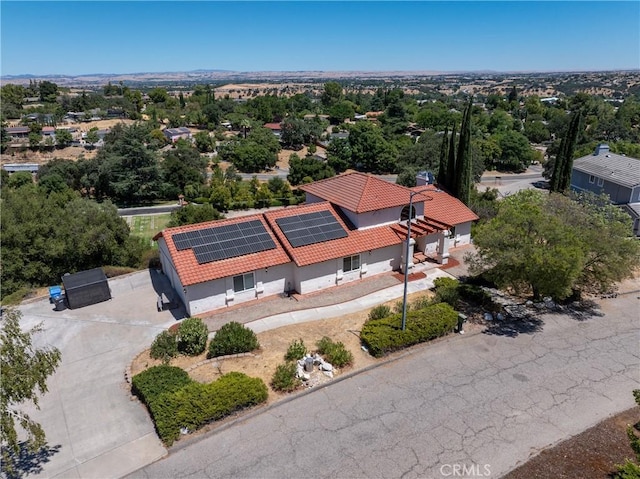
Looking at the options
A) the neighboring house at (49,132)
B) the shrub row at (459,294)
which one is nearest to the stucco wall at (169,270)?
the shrub row at (459,294)

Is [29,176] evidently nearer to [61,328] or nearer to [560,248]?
[61,328]

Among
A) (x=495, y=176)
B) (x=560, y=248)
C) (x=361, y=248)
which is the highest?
(x=560, y=248)

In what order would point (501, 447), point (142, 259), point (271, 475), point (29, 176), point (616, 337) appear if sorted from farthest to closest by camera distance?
1. point (29, 176)
2. point (142, 259)
3. point (616, 337)
4. point (501, 447)
5. point (271, 475)

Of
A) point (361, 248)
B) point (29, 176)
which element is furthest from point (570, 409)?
point (29, 176)

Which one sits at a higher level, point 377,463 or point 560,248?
point 560,248

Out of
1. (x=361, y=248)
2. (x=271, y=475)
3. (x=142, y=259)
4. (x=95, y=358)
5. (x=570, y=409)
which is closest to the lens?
(x=271, y=475)

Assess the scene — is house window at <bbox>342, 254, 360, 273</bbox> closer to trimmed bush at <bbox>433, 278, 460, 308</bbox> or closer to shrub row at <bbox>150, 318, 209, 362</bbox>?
trimmed bush at <bbox>433, 278, 460, 308</bbox>
